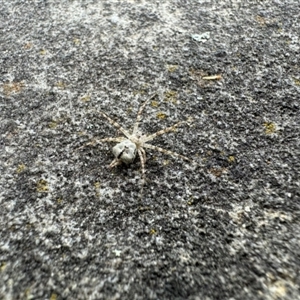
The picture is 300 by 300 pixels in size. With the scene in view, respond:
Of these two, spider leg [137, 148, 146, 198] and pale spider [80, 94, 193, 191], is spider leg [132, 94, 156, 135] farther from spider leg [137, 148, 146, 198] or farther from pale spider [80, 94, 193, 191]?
spider leg [137, 148, 146, 198]

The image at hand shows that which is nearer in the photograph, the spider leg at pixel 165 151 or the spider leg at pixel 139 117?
the spider leg at pixel 165 151

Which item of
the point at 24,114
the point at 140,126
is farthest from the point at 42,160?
the point at 140,126

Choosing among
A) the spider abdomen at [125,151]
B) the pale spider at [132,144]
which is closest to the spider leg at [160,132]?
the pale spider at [132,144]

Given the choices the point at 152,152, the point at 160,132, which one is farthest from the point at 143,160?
the point at 160,132

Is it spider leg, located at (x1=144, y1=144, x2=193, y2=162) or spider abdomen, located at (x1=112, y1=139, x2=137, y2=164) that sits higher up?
spider abdomen, located at (x1=112, y1=139, x2=137, y2=164)

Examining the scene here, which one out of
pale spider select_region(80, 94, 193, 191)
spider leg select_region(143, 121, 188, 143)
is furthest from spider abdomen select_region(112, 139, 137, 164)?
spider leg select_region(143, 121, 188, 143)

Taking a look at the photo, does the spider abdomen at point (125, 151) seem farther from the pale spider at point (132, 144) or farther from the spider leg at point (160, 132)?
the spider leg at point (160, 132)

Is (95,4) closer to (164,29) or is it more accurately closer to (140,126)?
(164,29)

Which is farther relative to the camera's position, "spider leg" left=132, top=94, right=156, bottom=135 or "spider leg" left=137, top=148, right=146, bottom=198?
"spider leg" left=132, top=94, right=156, bottom=135
